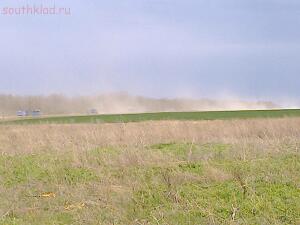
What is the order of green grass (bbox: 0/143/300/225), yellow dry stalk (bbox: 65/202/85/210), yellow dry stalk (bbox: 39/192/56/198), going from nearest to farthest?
1. green grass (bbox: 0/143/300/225)
2. yellow dry stalk (bbox: 65/202/85/210)
3. yellow dry stalk (bbox: 39/192/56/198)

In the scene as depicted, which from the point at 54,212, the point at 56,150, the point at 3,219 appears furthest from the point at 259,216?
the point at 56,150

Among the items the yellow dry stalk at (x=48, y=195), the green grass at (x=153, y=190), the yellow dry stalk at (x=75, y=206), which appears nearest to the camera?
the green grass at (x=153, y=190)

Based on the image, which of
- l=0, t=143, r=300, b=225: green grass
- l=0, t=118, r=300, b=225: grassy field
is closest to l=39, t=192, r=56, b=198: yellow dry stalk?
l=0, t=118, r=300, b=225: grassy field

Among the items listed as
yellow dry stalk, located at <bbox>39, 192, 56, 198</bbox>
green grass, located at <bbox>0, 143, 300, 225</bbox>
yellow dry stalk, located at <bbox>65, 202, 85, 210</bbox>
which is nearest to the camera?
green grass, located at <bbox>0, 143, 300, 225</bbox>

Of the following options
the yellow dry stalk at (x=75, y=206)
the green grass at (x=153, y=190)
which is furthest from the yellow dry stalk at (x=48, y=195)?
the yellow dry stalk at (x=75, y=206)

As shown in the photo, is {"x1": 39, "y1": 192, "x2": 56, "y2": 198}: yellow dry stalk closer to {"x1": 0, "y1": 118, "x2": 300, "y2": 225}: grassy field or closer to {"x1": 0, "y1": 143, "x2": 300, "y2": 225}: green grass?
{"x1": 0, "y1": 118, "x2": 300, "y2": 225}: grassy field

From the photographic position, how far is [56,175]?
887 cm

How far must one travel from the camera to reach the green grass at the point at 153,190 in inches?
228

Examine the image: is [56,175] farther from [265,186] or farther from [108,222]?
[265,186]

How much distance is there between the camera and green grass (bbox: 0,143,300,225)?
5.79 meters

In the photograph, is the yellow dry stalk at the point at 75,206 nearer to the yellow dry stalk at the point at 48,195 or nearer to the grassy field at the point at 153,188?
the grassy field at the point at 153,188

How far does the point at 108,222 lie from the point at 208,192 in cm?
192

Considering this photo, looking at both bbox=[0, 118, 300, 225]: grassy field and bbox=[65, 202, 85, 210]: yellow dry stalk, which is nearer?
bbox=[0, 118, 300, 225]: grassy field

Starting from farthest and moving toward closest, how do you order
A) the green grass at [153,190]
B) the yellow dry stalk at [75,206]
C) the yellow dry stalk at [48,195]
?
the yellow dry stalk at [48,195], the yellow dry stalk at [75,206], the green grass at [153,190]
